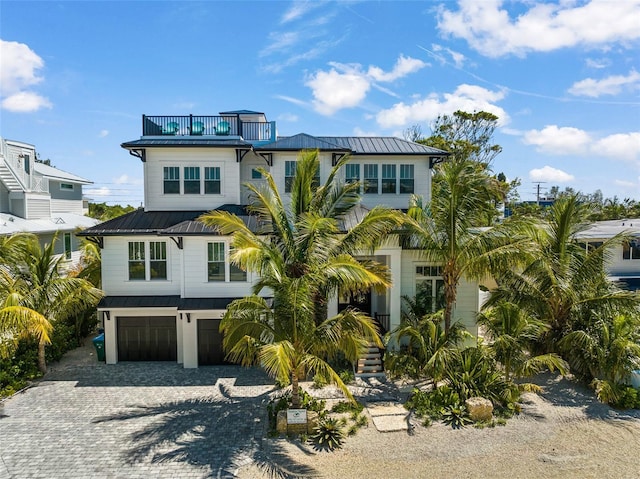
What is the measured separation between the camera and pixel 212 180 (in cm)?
1730

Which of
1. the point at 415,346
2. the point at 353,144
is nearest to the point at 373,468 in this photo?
the point at 415,346

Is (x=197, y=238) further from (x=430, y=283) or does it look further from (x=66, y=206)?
(x=66, y=206)

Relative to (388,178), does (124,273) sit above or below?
below

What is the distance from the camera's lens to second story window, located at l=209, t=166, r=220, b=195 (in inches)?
680

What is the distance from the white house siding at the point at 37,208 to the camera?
25.1 metres

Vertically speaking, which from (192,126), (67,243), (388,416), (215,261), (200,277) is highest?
(192,126)

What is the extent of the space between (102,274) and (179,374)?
16.1 feet

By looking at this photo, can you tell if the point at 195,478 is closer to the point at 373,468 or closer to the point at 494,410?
the point at 373,468

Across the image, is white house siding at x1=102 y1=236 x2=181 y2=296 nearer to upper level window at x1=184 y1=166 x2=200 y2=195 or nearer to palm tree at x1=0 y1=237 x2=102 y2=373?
palm tree at x1=0 y1=237 x2=102 y2=373

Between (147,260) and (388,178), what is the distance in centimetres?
1067

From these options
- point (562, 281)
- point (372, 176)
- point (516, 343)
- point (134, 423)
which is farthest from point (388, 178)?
point (134, 423)

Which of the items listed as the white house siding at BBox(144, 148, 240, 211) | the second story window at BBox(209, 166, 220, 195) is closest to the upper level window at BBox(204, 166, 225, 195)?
Answer: the second story window at BBox(209, 166, 220, 195)

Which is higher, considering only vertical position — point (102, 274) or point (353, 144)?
point (353, 144)

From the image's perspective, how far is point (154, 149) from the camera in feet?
55.8
